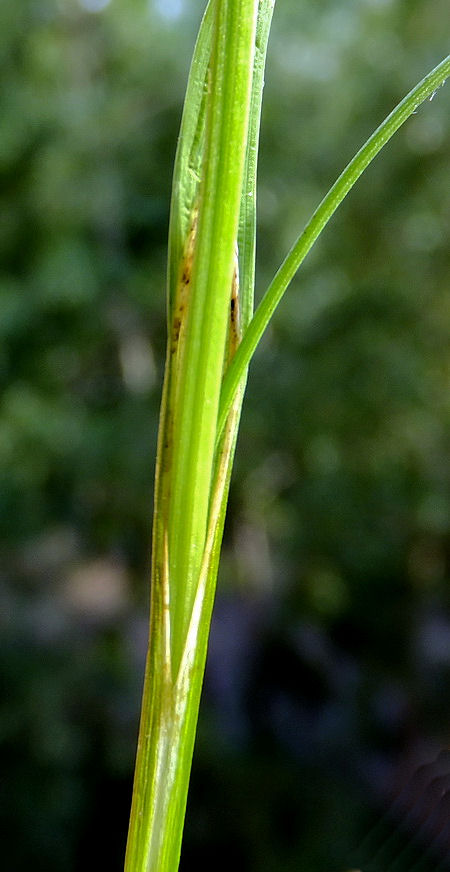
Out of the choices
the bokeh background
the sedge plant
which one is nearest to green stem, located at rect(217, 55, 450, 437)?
the sedge plant

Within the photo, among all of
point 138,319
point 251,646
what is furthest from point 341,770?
point 138,319

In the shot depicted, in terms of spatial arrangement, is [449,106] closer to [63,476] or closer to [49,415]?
[49,415]

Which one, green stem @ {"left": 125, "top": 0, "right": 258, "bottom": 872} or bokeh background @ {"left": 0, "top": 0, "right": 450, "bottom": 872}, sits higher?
bokeh background @ {"left": 0, "top": 0, "right": 450, "bottom": 872}

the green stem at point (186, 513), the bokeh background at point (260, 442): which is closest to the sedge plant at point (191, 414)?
the green stem at point (186, 513)

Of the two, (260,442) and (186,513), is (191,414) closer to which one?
(186,513)

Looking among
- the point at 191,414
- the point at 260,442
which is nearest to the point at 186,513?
the point at 191,414

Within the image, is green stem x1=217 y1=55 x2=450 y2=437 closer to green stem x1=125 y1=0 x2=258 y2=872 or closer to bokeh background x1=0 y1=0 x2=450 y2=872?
green stem x1=125 y1=0 x2=258 y2=872
